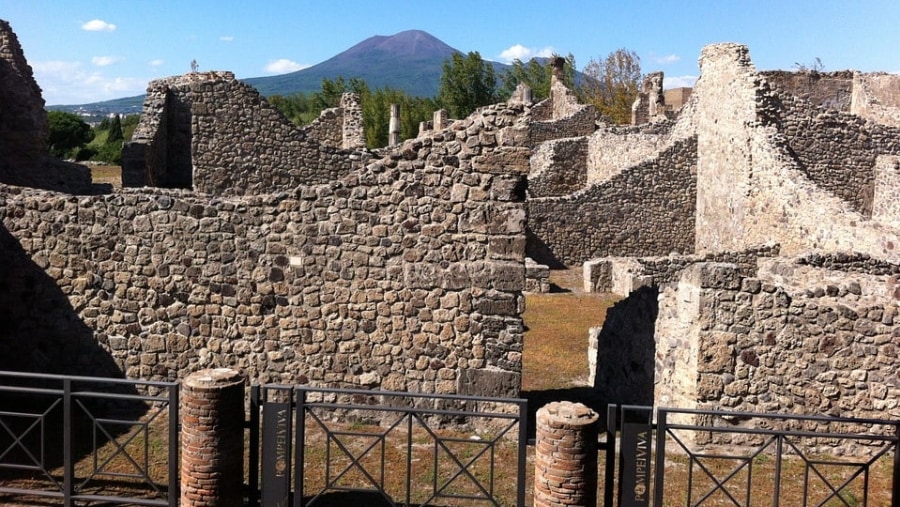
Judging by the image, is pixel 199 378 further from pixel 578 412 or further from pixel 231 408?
pixel 578 412

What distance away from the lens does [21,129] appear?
13.2 metres

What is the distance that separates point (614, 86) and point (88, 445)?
5502 centimetres

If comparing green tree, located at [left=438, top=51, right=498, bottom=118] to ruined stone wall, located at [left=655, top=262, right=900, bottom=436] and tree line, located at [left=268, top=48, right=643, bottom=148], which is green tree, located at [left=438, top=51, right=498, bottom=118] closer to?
tree line, located at [left=268, top=48, right=643, bottom=148]

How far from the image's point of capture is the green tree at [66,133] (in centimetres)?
5584

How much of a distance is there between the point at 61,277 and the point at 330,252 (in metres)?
3.18

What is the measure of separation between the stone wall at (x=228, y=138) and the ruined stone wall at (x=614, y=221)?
8459 mm

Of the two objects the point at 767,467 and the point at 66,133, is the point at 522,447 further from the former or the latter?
the point at 66,133

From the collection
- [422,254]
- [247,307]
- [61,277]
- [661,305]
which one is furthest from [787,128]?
[61,277]

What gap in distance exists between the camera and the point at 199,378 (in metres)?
7.16

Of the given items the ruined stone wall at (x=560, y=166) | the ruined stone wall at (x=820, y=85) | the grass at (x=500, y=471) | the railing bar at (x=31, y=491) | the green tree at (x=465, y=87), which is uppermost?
the green tree at (x=465, y=87)

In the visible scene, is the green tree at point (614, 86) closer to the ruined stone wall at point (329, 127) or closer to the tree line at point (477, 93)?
the tree line at point (477, 93)

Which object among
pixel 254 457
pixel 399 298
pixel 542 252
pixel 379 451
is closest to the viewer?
pixel 254 457

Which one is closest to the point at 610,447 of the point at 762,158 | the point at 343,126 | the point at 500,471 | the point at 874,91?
the point at 500,471

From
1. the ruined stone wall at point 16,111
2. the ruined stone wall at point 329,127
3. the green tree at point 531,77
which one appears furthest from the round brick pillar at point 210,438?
the green tree at point 531,77
